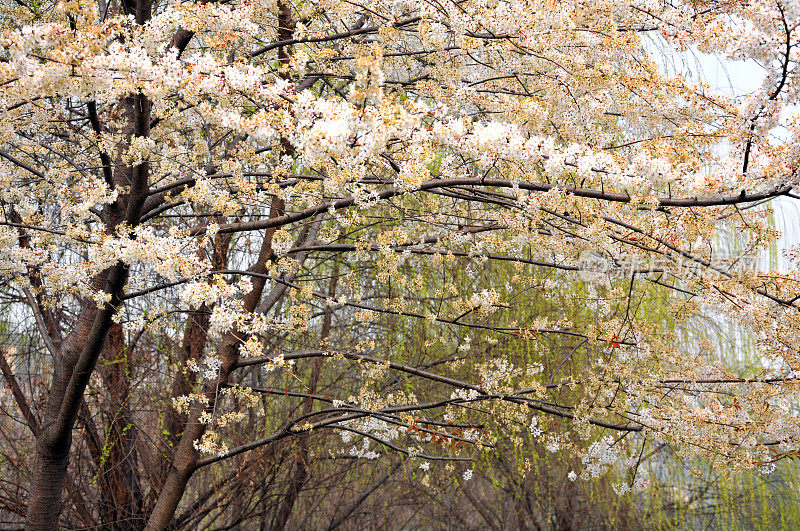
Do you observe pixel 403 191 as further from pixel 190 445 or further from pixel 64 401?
pixel 190 445

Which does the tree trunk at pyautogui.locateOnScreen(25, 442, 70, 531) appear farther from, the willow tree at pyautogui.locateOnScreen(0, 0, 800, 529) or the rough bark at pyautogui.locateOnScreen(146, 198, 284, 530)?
the rough bark at pyautogui.locateOnScreen(146, 198, 284, 530)

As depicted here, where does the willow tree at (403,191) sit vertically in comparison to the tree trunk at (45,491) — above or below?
above

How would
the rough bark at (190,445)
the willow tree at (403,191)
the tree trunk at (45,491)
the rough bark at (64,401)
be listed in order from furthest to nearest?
the rough bark at (190,445), the tree trunk at (45,491), the rough bark at (64,401), the willow tree at (403,191)

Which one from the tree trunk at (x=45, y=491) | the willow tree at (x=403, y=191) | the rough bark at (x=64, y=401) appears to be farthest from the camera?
the tree trunk at (x=45, y=491)

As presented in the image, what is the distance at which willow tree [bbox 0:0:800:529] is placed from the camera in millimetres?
2683

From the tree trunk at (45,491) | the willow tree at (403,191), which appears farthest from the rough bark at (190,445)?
the tree trunk at (45,491)

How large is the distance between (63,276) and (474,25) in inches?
101

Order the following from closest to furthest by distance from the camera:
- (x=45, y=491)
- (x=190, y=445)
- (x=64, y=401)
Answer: (x=64, y=401)
(x=45, y=491)
(x=190, y=445)

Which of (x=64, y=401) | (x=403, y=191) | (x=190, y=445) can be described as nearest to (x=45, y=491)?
(x=64, y=401)

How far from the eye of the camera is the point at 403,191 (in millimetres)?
3037

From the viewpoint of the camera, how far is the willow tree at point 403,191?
2683mm

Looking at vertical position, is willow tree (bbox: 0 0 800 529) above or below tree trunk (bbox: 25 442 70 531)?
above

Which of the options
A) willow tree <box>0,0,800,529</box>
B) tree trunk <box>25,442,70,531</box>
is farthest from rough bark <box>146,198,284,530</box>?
A: tree trunk <box>25,442,70,531</box>

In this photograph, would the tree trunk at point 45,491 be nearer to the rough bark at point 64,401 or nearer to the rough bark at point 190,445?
the rough bark at point 64,401
